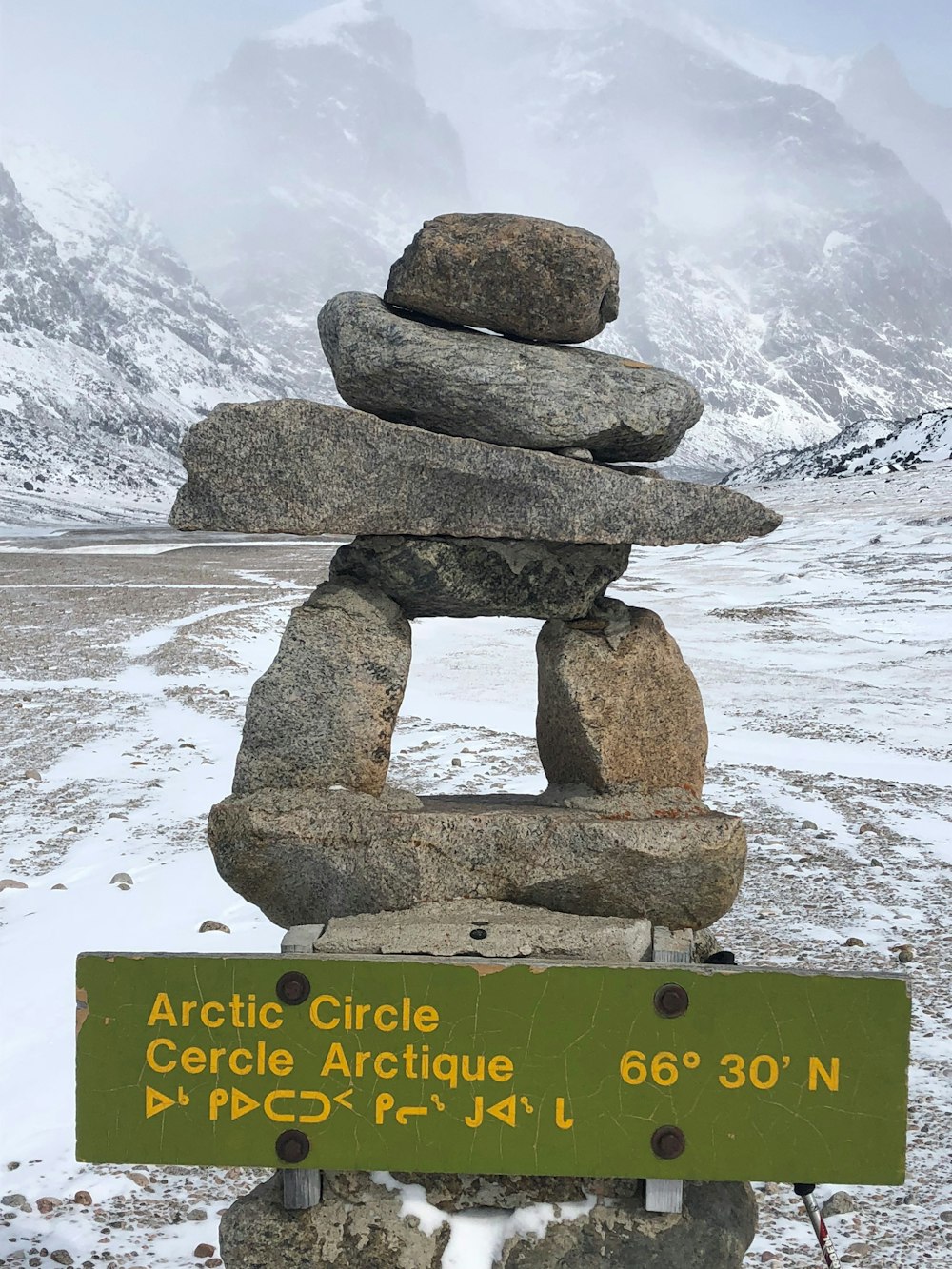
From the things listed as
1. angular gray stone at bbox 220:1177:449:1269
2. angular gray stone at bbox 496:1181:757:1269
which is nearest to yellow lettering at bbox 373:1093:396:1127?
angular gray stone at bbox 220:1177:449:1269

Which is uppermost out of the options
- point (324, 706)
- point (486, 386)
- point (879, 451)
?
point (879, 451)

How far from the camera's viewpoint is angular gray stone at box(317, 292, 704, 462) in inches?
268

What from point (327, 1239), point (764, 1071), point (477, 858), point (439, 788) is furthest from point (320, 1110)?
point (439, 788)

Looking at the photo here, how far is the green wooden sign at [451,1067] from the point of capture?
4.51 metres

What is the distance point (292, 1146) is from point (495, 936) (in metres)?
1.45

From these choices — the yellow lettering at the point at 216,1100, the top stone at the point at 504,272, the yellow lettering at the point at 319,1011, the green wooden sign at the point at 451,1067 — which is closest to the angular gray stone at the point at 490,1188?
the green wooden sign at the point at 451,1067

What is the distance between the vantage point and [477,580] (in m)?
7.25

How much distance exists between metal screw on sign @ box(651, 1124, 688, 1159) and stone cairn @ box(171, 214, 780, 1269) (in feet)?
4.45

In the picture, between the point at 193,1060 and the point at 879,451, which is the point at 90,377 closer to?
the point at 879,451

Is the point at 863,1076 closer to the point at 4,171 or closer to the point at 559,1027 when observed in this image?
the point at 559,1027

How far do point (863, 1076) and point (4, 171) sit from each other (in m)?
224

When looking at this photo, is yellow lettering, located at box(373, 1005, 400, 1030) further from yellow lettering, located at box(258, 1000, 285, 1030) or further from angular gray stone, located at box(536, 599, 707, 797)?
angular gray stone, located at box(536, 599, 707, 797)

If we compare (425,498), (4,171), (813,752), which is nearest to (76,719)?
(813,752)

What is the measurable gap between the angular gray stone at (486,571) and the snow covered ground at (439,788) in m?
3.19
